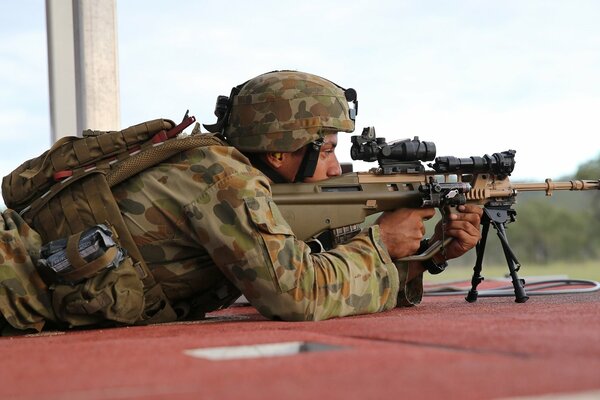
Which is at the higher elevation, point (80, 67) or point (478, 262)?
point (80, 67)

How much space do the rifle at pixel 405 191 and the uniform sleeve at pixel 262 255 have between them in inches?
10.7

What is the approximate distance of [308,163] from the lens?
9.02 feet

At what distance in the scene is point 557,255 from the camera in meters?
9.93

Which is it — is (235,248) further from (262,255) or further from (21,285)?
(21,285)

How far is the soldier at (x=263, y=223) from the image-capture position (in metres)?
2.35

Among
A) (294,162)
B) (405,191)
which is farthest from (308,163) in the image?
(405,191)

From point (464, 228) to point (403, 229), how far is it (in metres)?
0.26

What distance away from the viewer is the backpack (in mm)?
2334

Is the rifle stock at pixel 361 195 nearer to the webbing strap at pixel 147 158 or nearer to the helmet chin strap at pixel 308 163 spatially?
the helmet chin strap at pixel 308 163

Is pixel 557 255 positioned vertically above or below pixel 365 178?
below

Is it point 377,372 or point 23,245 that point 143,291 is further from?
point 377,372

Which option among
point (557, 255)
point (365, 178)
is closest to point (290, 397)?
point (365, 178)

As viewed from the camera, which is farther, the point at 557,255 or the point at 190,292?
the point at 557,255

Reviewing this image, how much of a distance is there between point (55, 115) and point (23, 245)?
98.1 inches
